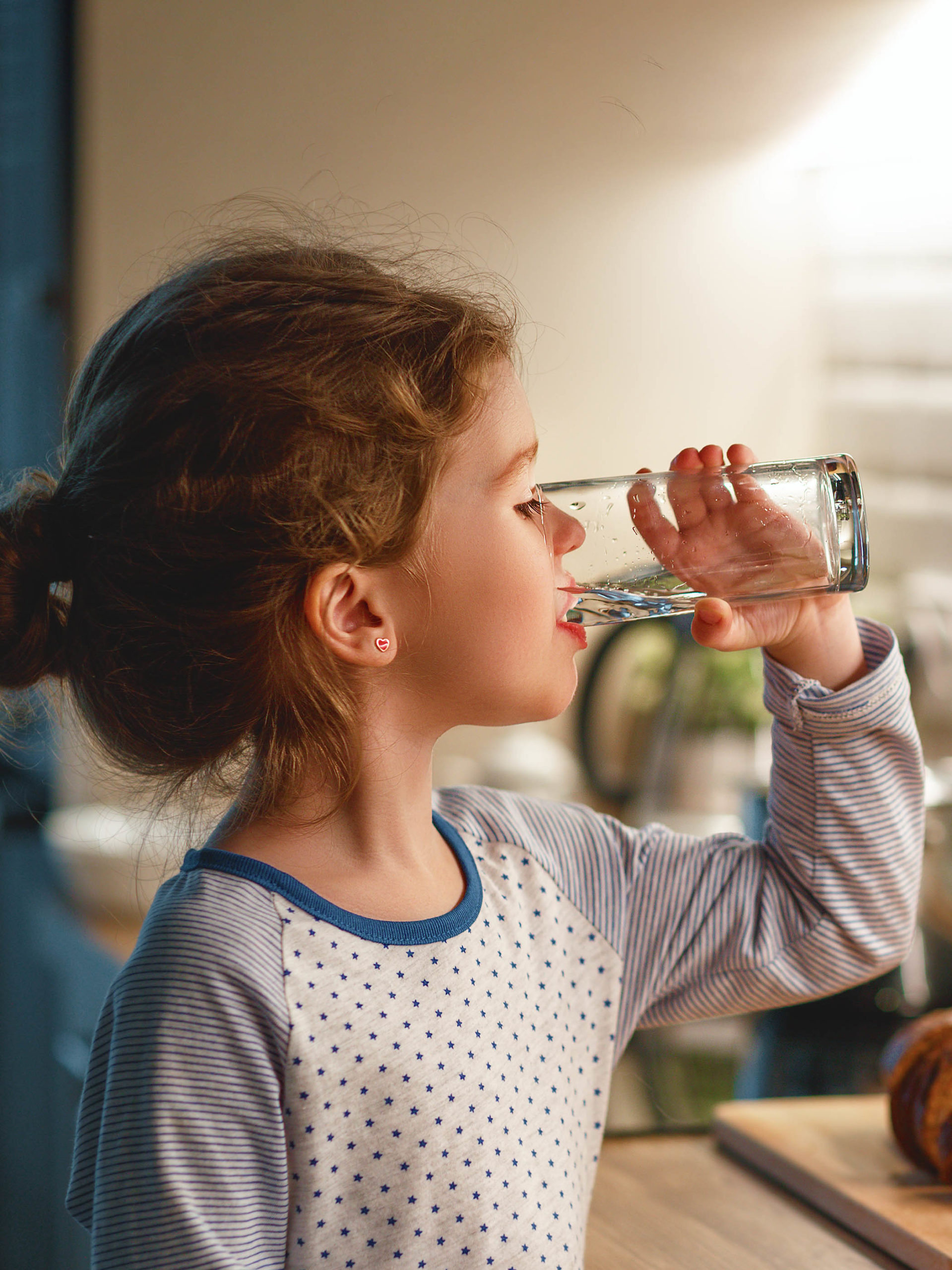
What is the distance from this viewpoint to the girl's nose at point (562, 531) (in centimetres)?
63

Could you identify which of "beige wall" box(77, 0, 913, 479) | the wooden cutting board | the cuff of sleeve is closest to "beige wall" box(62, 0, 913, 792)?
"beige wall" box(77, 0, 913, 479)

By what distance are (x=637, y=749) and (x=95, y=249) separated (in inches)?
26.8

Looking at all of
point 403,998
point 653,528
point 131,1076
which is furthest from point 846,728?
point 131,1076

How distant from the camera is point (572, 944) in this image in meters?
0.71

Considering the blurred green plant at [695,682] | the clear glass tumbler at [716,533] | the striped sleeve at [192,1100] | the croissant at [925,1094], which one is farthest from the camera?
the blurred green plant at [695,682]

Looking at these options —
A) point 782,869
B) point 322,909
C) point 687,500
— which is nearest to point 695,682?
point 782,869

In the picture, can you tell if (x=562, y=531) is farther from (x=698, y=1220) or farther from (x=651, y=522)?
(x=698, y=1220)

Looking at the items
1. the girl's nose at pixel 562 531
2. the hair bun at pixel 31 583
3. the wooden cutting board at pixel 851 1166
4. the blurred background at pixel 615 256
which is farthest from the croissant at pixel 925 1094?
the hair bun at pixel 31 583

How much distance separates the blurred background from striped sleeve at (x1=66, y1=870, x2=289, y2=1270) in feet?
0.60

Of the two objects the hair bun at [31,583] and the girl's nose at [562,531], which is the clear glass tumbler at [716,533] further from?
the hair bun at [31,583]

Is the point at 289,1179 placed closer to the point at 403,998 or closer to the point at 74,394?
the point at 403,998

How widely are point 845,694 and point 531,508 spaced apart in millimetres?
217

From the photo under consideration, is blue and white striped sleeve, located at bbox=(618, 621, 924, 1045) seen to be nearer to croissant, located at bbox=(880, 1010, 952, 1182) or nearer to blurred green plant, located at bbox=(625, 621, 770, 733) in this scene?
croissant, located at bbox=(880, 1010, 952, 1182)

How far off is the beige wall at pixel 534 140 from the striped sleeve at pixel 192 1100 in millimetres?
417
